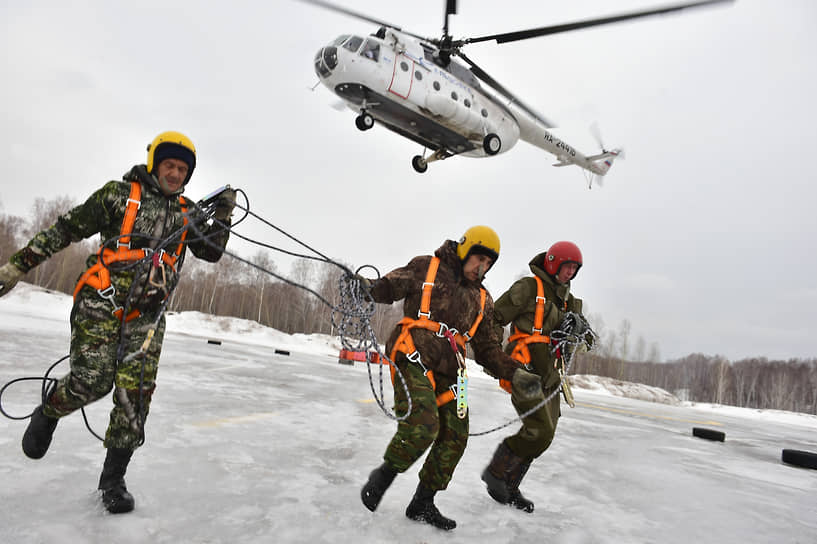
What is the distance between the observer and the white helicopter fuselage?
37.9 ft

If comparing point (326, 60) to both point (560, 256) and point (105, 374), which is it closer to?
point (560, 256)

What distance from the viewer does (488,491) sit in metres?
3.17

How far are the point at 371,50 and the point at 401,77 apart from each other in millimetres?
993

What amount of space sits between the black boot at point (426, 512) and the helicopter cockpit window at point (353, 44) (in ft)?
37.0

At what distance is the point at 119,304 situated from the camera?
2.35 meters

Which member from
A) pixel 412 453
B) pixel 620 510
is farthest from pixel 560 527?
pixel 412 453

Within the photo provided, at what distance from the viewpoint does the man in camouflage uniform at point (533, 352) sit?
316 cm

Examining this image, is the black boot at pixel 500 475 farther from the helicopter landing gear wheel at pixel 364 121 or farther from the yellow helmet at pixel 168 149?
the helicopter landing gear wheel at pixel 364 121

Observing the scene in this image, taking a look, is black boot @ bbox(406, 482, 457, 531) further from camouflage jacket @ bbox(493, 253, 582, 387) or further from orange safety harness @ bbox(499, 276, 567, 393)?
camouflage jacket @ bbox(493, 253, 582, 387)

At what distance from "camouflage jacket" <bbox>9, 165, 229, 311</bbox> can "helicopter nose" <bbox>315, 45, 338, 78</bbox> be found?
10230 millimetres

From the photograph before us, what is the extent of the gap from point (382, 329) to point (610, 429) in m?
40.0

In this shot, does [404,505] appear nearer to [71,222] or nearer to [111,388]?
[111,388]

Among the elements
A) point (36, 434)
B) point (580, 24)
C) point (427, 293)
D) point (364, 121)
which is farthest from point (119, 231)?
point (364, 121)

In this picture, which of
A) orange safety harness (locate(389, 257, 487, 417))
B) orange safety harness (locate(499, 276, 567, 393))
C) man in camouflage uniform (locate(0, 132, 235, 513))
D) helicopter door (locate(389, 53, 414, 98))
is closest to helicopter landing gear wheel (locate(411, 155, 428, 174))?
helicopter door (locate(389, 53, 414, 98))
